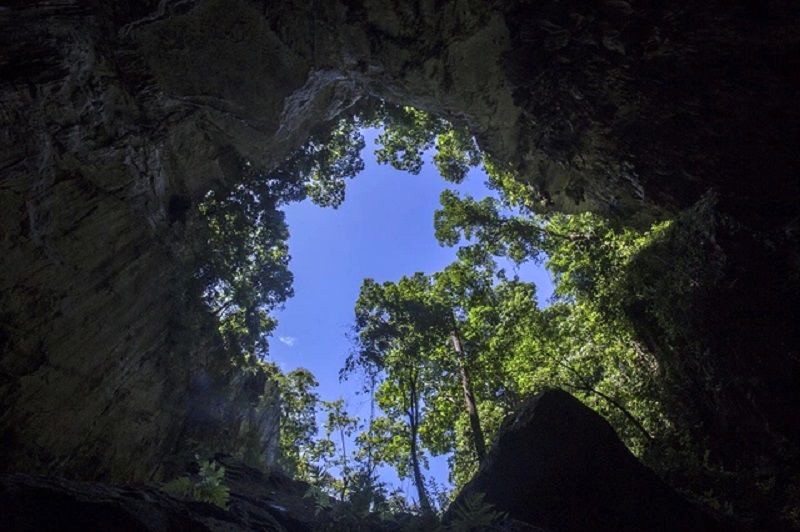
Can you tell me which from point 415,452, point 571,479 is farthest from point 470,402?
point 571,479

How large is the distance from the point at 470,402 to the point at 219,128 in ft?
45.9

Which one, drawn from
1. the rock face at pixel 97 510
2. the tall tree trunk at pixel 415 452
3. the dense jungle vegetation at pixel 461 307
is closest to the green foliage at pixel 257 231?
the dense jungle vegetation at pixel 461 307

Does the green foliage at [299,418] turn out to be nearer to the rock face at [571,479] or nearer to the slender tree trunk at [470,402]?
the slender tree trunk at [470,402]

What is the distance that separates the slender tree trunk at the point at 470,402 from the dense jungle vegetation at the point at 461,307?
0.06m

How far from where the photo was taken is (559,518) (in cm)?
925

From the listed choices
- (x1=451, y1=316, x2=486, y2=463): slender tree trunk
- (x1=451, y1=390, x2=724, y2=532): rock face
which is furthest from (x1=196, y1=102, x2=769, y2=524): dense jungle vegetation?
(x1=451, y1=390, x2=724, y2=532): rock face

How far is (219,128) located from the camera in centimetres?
1511

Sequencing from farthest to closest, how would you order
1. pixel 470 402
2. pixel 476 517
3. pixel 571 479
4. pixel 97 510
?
1. pixel 470 402
2. pixel 571 479
3. pixel 476 517
4. pixel 97 510

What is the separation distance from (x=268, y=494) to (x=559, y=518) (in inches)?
288

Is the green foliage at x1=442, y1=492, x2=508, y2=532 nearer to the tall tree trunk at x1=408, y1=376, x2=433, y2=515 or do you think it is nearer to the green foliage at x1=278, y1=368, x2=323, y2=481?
the tall tree trunk at x1=408, y1=376, x2=433, y2=515

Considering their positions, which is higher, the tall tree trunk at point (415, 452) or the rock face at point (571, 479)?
the tall tree trunk at point (415, 452)

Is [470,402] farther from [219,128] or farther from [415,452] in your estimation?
[219,128]

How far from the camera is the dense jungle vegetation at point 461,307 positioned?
50.7 feet

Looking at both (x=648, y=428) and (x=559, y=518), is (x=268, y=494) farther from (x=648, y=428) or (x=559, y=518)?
(x=648, y=428)
